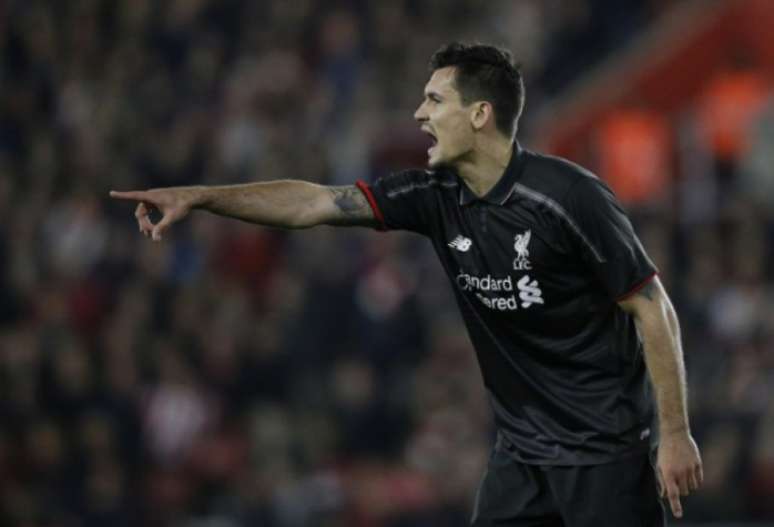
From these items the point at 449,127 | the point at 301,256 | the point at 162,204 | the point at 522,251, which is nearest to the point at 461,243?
the point at 522,251

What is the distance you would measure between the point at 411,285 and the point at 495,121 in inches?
261

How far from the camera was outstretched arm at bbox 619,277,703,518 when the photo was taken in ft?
16.8

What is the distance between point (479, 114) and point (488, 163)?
0.14m

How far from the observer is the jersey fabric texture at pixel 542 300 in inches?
207

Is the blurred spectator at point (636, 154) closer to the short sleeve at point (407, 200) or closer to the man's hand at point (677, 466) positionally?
the short sleeve at point (407, 200)

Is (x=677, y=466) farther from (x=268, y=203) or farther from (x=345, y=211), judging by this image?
(x=268, y=203)

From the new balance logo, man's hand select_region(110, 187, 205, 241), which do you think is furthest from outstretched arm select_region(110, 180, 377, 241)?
the new balance logo

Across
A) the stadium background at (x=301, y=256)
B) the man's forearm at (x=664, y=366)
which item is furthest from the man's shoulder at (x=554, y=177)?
the stadium background at (x=301, y=256)

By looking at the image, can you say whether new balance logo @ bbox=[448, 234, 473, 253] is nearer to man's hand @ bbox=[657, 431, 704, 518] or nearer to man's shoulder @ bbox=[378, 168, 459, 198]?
man's shoulder @ bbox=[378, 168, 459, 198]

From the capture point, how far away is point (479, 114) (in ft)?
17.6

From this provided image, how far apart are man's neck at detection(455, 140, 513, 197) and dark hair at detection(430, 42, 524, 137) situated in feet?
0.16

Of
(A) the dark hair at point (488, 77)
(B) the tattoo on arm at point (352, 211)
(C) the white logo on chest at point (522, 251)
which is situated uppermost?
(A) the dark hair at point (488, 77)

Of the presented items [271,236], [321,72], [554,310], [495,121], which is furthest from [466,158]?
[321,72]

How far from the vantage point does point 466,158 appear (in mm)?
5375
